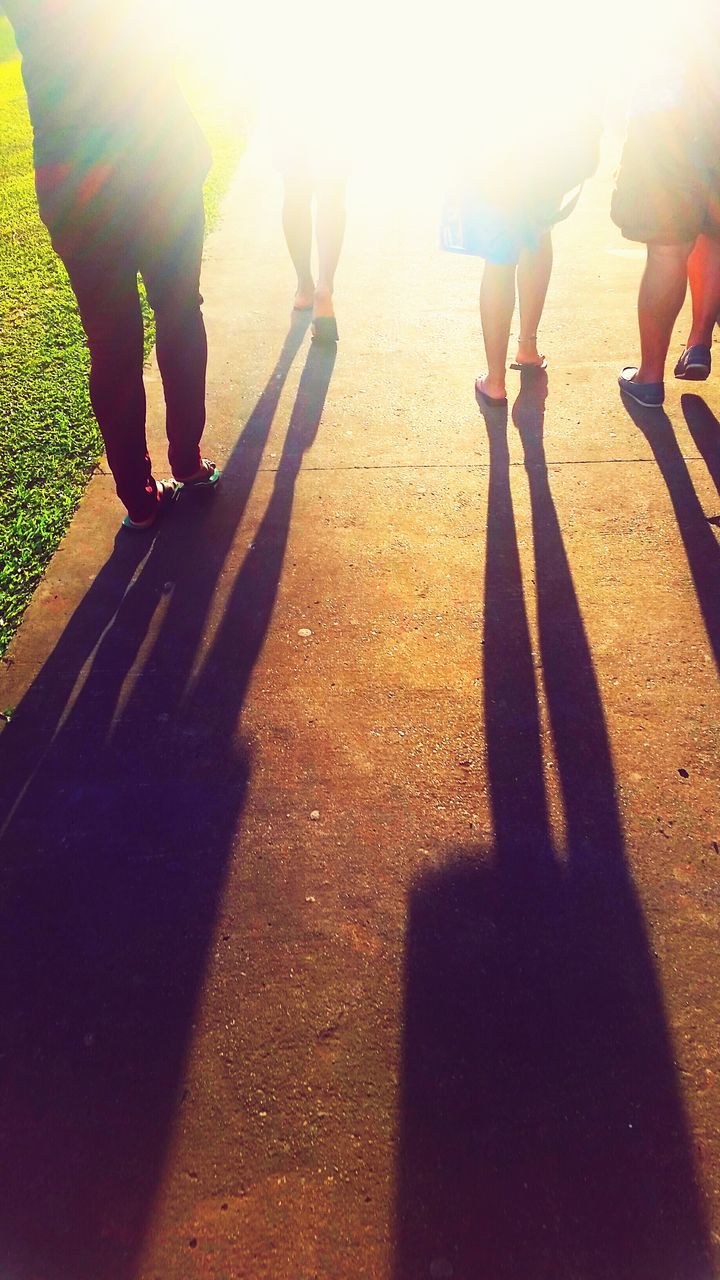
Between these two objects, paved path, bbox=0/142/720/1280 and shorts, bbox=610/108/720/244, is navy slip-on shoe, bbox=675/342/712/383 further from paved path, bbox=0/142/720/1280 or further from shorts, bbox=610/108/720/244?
paved path, bbox=0/142/720/1280

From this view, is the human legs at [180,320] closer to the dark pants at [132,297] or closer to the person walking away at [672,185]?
the dark pants at [132,297]

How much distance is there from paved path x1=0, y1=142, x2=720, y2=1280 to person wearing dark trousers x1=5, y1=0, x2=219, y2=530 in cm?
45

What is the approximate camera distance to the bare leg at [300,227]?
453 centimetres

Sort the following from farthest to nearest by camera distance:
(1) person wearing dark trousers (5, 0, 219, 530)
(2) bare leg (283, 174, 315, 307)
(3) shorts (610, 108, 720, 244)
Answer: (2) bare leg (283, 174, 315, 307)
(3) shorts (610, 108, 720, 244)
(1) person wearing dark trousers (5, 0, 219, 530)

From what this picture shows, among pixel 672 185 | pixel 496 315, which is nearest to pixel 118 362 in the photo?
pixel 496 315

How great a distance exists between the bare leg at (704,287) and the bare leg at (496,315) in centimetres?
91

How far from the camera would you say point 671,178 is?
3324 millimetres

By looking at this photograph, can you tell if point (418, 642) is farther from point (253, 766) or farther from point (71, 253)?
point (71, 253)

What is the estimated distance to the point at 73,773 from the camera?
214 cm

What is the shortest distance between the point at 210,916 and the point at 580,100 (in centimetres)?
325

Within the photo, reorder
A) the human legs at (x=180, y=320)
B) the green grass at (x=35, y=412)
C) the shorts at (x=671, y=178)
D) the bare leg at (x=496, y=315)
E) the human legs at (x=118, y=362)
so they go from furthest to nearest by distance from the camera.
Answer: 1. the bare leg at (x=496, y=315)
2. the shorts at (x=671, y=178)
3. the green grass at (x=35, y=412)
4. the human legs at (x=180, y=320)
5. the human legs at (x=118, y=362)

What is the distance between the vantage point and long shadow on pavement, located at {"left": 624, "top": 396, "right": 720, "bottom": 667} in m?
2.55

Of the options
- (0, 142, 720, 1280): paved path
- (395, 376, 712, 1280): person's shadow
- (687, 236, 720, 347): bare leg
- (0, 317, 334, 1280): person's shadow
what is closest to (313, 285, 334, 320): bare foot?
(0, 142, 720, 1280): paved path

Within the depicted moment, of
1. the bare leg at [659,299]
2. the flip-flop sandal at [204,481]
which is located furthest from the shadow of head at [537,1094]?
the bare leg at [659,299]
